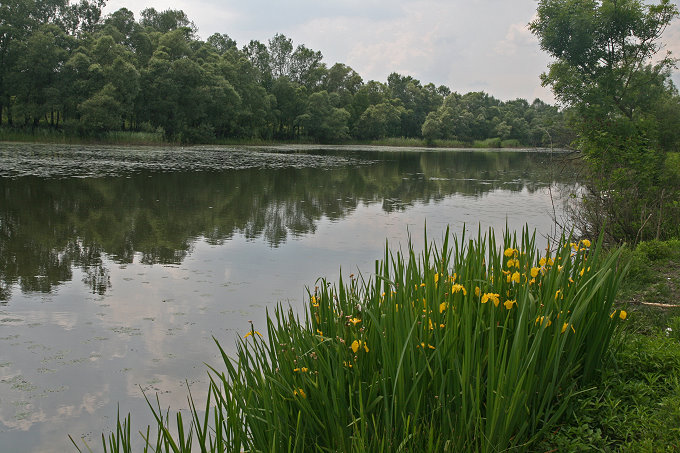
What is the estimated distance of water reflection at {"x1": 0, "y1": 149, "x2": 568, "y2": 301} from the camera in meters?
8.50

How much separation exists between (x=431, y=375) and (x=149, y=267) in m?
6.47

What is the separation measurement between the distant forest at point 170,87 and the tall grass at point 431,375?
14662 millimetres

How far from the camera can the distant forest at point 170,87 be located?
44.3 meters

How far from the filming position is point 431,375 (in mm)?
2717

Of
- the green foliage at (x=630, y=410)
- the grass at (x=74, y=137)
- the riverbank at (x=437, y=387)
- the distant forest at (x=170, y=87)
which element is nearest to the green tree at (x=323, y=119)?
the distant forest at (x=170, y=87)

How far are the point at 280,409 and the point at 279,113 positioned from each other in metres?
74.4

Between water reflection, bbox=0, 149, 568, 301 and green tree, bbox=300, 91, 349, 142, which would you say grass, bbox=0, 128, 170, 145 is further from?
green tree, bbox=300, 91, 349, 142

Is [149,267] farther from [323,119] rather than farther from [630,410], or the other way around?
[323,119]

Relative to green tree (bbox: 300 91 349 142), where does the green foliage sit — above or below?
below

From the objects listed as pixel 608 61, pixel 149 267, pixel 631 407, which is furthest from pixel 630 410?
pixel 608 61

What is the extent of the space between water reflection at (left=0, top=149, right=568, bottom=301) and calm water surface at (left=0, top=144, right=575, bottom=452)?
0.16ft

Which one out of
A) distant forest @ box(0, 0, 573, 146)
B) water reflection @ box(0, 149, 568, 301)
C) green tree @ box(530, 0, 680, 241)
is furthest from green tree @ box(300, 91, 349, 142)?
green tree @ box(530, 0, 680, 241)

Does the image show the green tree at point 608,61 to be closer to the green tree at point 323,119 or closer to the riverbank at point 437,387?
the riverbank at point 437,387

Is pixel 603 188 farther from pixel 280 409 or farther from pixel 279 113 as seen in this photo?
pixel 279 113
